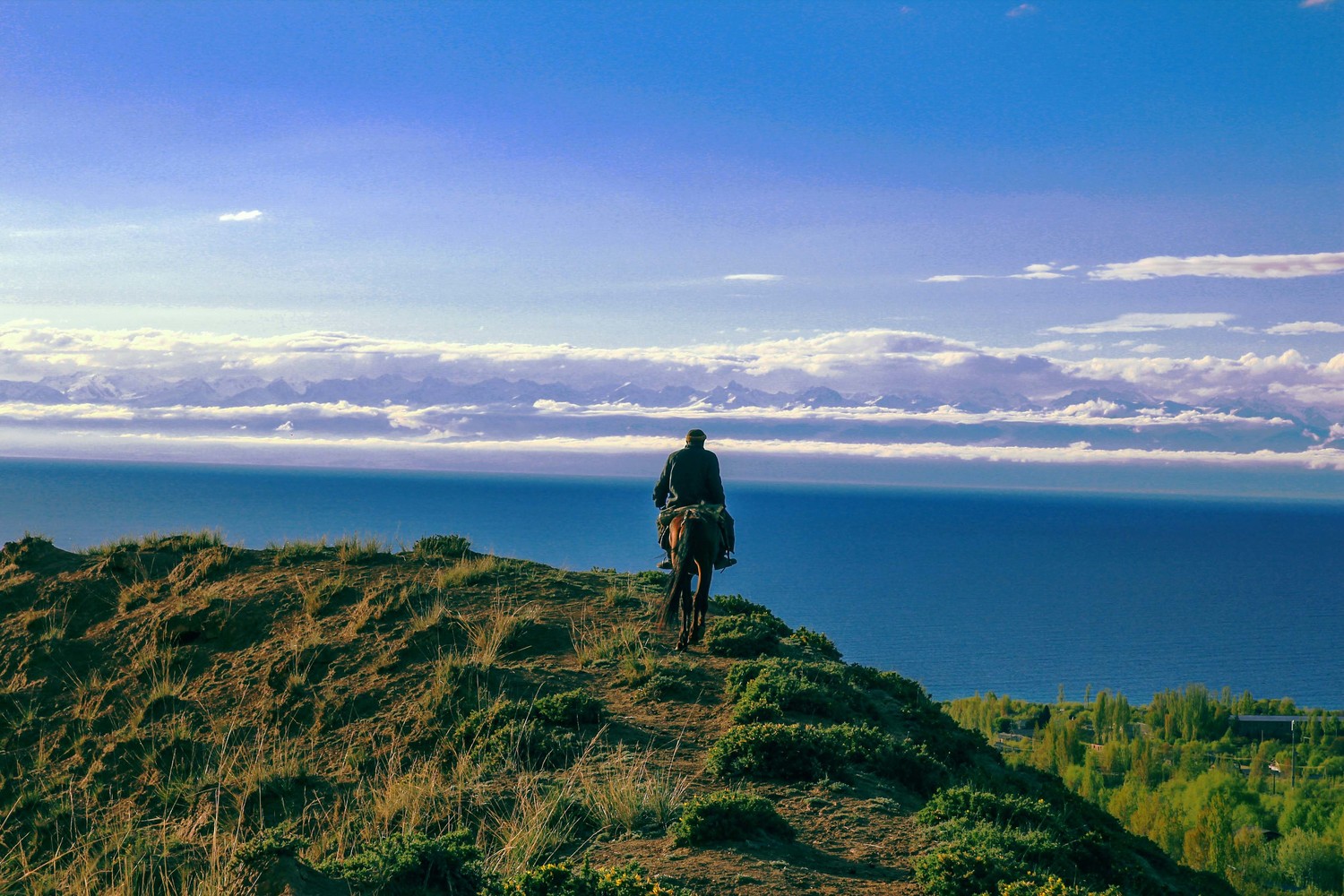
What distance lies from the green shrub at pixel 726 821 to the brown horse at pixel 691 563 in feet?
21.4

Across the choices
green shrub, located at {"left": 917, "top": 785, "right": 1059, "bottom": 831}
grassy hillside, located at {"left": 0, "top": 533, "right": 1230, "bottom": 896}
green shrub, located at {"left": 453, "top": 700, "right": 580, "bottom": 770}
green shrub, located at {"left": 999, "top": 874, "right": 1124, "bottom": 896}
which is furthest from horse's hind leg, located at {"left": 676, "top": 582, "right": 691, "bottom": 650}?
green shrub, located at {"left": 999, "top": 874, "right": 1124, "bottom": 896}

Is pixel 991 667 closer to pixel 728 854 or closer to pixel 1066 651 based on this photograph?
pixel 1066 651

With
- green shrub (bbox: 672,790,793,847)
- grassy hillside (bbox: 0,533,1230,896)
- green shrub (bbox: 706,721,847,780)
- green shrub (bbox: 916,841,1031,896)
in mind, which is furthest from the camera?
green shrub (bbox: 706,721,847,780)

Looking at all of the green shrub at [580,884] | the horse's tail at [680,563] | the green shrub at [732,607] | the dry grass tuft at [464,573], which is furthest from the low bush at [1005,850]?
the dry grass tuft at [464,573]

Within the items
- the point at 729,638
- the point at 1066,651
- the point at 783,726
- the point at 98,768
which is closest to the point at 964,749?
the point at 729,638

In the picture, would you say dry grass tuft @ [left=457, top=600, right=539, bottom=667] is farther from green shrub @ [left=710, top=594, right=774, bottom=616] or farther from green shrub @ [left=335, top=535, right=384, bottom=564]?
green shrub @ [left=335, top=535, right=384, bottom=564]

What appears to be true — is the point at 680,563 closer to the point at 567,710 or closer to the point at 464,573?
Result: the point at 567,710

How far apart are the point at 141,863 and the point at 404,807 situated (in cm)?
244

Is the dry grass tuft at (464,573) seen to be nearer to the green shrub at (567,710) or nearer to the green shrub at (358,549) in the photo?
the green shrub at (358,549)

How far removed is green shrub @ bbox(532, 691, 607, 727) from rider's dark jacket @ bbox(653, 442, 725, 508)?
4537 mm

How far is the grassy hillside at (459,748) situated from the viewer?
7.50 metres

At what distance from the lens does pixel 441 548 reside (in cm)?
2050

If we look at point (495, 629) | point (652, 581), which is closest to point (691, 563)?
point (495, 629)

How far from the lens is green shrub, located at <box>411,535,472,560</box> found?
790 inches
